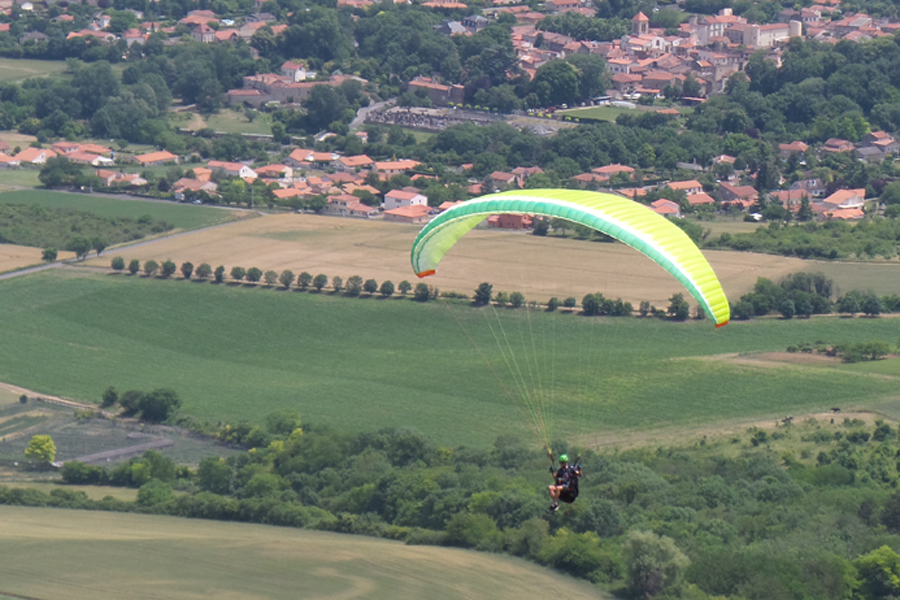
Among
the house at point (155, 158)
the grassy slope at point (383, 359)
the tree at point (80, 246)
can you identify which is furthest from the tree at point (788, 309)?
the house at point (155, 158)

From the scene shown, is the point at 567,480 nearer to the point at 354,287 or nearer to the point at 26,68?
the point at 354,287

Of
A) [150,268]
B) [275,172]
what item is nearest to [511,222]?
[150,268]

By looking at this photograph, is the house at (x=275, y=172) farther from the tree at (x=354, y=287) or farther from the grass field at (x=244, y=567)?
the grass field at (x=244, y=567)

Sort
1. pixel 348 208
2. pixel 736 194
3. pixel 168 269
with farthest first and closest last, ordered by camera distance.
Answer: pixel 736 194
pixel 348 208
pixel 168 269

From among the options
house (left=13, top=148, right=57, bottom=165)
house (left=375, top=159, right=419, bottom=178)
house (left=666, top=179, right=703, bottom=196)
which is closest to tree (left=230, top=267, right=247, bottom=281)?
house (left=375, top=159, right=419, bottom=178)

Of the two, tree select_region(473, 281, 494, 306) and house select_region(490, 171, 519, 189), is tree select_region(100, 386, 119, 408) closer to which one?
tree select_region(473, 281, 494, 306)

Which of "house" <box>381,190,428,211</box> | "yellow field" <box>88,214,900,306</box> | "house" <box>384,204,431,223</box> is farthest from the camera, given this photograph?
"house" <box>381,190,428,211</box>
